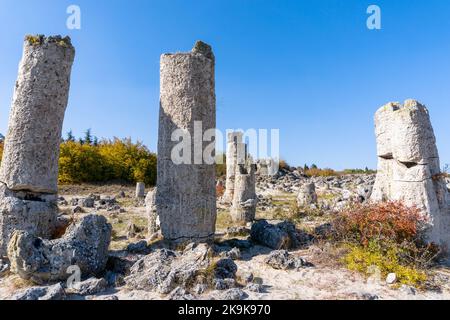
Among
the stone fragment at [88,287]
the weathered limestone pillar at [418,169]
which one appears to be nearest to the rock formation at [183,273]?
the stone fragment at [88,287]

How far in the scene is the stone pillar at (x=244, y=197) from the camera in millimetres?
11617

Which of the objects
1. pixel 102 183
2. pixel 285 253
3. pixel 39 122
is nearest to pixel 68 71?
pixel 39 122

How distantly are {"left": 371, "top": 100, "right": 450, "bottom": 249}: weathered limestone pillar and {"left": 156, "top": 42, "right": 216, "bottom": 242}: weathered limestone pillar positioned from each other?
4083 millimetres

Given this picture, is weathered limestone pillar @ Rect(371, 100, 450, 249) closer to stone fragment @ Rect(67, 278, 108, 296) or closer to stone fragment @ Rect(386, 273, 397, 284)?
stone fragment @ Rect(386, 273, 397, 284)

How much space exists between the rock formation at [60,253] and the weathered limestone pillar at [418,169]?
20.1ft

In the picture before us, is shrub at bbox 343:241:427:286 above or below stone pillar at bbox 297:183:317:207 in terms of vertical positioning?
below

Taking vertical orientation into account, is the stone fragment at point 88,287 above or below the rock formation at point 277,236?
below

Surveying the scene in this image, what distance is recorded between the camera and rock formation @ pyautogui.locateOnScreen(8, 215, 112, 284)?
4.93 metres

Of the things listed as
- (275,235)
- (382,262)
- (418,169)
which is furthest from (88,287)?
(418,169)

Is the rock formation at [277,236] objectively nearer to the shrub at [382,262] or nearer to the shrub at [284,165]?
the shrub at [382,262]

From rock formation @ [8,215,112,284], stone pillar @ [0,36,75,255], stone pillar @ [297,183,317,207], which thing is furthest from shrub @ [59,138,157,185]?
rock formation @ [8,215,112,284]

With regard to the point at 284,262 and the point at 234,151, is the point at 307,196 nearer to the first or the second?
the point at 234,151

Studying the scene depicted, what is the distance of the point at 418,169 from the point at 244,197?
6.63 meters
